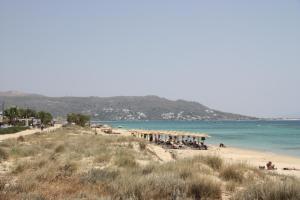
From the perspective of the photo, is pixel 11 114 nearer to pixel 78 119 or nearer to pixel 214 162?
pixel 78 119

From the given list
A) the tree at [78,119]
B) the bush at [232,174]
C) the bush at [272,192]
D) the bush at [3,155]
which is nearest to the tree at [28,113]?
the tree at [78,119]

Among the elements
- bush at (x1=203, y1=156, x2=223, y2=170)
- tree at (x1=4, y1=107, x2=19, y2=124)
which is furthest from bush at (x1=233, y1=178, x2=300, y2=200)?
tree at (x1=4, y1=107, x2=19, y2=124)

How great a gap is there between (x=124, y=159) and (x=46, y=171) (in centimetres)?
537

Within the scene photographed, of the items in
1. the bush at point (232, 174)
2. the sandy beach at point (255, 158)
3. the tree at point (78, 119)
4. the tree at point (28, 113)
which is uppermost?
the tree at point (28, 113)

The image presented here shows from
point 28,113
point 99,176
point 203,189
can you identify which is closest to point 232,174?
point 203,189

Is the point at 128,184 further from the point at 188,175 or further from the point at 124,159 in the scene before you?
the point at 124,159

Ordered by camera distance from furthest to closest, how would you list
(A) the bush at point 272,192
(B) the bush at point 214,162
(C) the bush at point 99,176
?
(B) the bush at point 214,162, (C) the bush at point 99,176, (A) the bush at point 272,192

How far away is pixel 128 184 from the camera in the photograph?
8.59m

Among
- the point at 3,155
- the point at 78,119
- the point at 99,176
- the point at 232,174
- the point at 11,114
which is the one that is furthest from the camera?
the point at 78,119

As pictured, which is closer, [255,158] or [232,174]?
[232,174]

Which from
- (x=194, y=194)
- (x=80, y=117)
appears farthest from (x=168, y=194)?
(x=80, y=117)

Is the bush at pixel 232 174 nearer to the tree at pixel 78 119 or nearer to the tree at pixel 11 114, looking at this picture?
the tree at pixel 11 114

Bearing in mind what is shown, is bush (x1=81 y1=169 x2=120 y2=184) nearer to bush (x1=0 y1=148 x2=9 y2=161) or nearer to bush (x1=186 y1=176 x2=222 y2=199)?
bush (x1=186 y1=176 x2=222 y2=199)

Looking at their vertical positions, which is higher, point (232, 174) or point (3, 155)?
point (232, 174)
